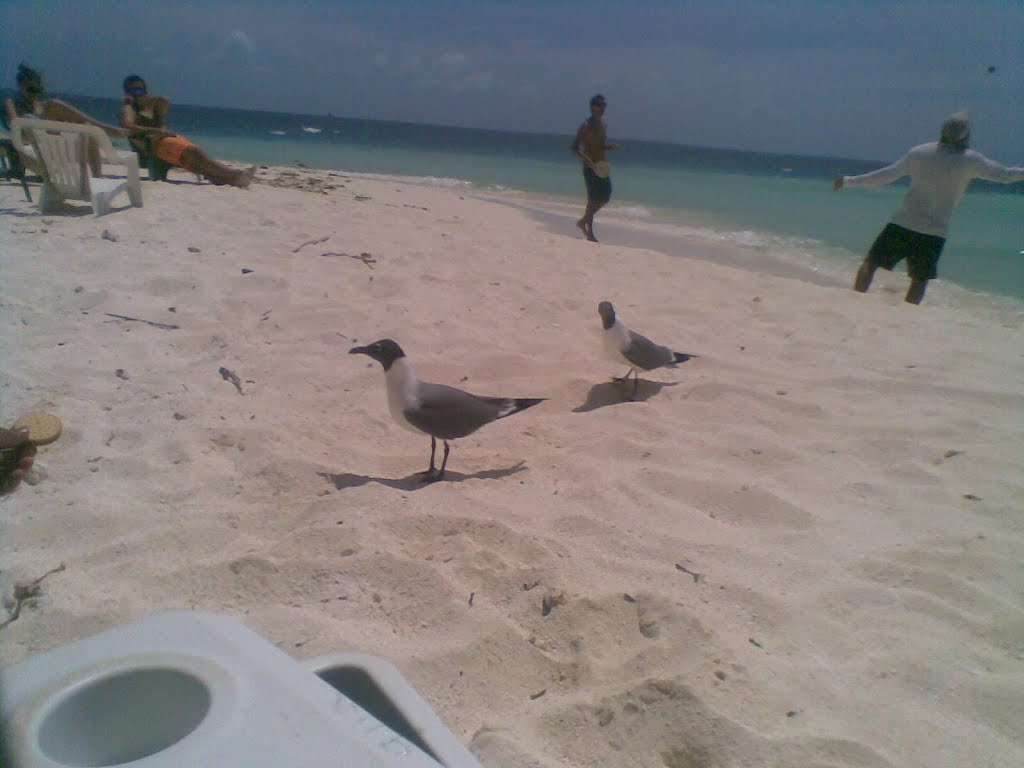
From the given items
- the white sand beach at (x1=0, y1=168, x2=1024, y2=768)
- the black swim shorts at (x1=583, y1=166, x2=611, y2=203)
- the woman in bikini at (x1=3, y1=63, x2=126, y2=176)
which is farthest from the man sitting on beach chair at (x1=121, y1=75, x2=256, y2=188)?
the black swim shorts at (x1=583, y1=166, x2=611, y2=203)

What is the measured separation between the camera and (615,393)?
3.85 metres

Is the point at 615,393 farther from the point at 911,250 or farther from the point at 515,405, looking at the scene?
the point at 911,250

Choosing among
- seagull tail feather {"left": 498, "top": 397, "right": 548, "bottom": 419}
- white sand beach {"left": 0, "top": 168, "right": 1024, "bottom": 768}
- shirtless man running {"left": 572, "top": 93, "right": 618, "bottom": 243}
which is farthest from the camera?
shirtless man running {"left": 572, "top": 93, "right": 618, "bottom": 243}

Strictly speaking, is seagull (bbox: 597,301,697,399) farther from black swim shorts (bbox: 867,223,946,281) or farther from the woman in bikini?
the woman in bikini

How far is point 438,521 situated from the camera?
7.51ft

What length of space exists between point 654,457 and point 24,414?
107 inches

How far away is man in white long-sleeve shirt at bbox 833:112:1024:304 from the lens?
17.4ft

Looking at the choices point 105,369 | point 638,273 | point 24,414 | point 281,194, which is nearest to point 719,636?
point 24,414

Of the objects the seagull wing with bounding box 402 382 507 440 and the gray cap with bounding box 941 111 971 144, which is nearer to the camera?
the seagull wing with bounding box 402 382 507 440

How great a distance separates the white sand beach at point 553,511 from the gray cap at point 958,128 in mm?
1754

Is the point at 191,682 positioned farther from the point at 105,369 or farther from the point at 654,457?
the point at 105,369

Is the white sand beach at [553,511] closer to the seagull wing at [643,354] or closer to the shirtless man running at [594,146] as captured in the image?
the seagull wing at [643,354]

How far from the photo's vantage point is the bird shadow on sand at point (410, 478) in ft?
8.47

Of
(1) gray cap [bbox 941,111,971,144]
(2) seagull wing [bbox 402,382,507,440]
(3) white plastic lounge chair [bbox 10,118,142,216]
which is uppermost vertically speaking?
(1) gray cap [bbox 941,111,971,144]
